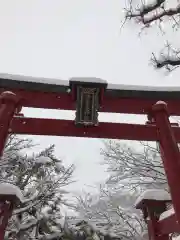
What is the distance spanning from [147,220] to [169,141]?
1.96 metres

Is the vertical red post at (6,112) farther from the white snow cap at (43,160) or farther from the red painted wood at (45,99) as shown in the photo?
the white snow cap at (43,160)

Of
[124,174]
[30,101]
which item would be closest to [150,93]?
[30,101]

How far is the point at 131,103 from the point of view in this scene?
435 centimetres

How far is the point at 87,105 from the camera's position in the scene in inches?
152

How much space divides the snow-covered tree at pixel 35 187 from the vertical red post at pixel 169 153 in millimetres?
8408

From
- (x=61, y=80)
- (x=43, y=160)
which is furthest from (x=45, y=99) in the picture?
(x=43, y=160)

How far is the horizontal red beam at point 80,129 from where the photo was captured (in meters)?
3.60

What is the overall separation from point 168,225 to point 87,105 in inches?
80.4

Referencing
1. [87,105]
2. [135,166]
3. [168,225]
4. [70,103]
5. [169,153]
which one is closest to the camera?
[169,153]

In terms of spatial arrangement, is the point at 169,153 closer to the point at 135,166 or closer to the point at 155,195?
the point at 155,195

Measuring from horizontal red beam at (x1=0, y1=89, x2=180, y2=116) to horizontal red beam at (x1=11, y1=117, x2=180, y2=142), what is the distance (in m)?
0.58

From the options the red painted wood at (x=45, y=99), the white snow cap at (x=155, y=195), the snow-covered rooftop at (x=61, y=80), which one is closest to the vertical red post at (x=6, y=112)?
the red painted wood at (x=45, y=99)

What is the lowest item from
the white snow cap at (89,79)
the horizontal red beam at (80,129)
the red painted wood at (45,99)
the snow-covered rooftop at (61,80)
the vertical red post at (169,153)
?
the vertical red post at (169,153)

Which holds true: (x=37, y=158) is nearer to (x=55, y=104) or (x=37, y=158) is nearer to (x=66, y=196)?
(x=66, y=196)
